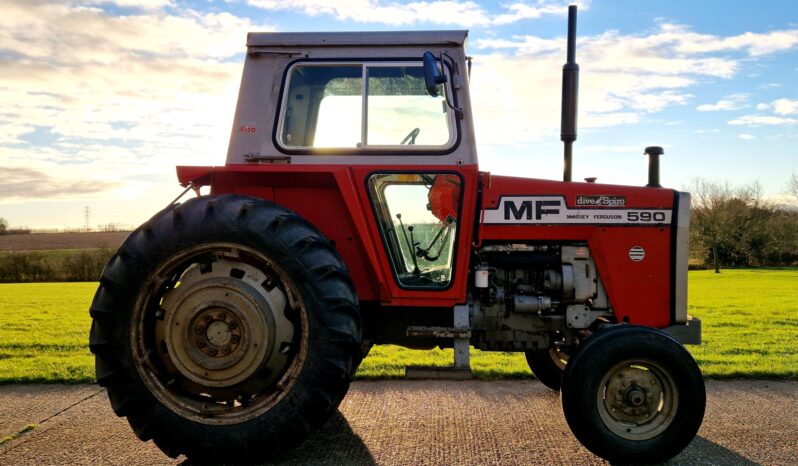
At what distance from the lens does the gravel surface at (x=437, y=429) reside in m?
3.99

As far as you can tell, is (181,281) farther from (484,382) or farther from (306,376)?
(484,382)

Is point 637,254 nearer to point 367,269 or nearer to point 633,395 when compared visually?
point 633,395

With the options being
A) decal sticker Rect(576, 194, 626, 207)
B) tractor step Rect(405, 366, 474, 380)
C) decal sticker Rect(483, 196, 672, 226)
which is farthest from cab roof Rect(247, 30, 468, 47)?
tractor step Rect(405, 366, 474, 380)

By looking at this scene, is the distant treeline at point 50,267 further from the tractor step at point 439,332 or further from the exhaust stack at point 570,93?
the exhaust stack at point 570,93

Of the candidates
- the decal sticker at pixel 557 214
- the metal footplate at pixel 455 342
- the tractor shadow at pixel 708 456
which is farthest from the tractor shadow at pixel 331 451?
the tractor shadow at pixel 708 456

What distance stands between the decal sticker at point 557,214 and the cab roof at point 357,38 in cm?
121

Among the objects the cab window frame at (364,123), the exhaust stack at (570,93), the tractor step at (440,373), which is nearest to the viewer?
the tractor step at (440,373)

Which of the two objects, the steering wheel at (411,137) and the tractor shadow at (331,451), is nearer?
the tractor shadow at (331,451)

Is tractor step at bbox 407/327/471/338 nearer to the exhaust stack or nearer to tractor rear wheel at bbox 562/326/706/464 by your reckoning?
tractor rear wheel at bbox 562/326/706/464

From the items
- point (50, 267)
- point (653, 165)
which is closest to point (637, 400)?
point (653, 165)

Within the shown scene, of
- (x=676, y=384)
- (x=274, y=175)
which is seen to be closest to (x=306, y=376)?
(x=274, y=175)

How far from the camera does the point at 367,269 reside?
4.28m

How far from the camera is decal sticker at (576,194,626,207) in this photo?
443 centimetres

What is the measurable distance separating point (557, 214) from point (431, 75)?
1.43 m
